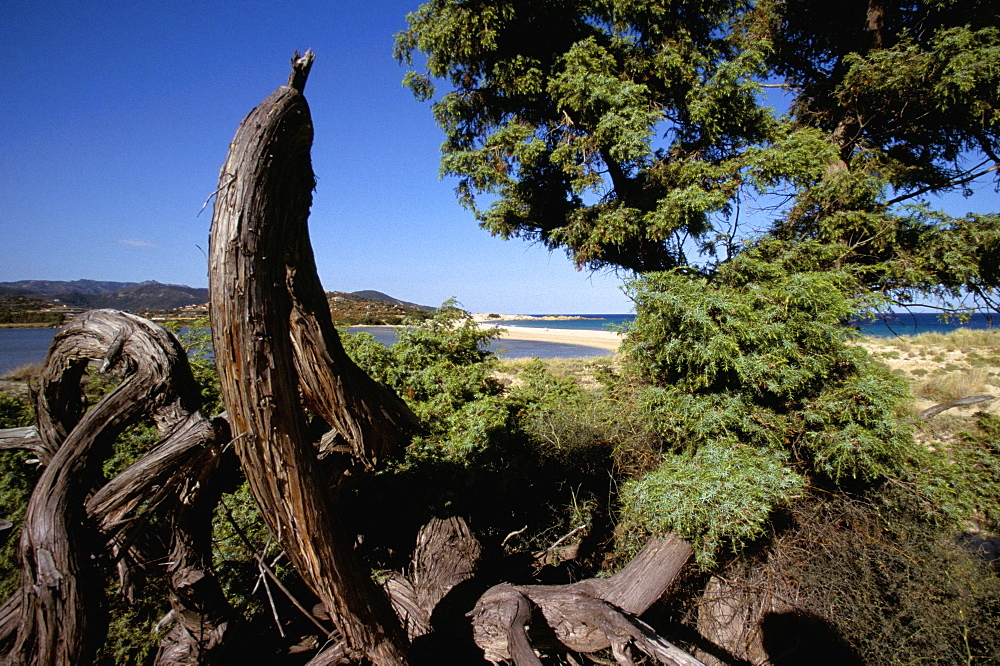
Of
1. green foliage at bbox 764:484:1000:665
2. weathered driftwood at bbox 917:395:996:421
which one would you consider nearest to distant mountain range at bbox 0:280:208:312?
green foliage at bbox 764:484:1000:665

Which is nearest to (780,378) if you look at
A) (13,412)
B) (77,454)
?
(77,454)

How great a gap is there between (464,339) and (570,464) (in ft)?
7.20

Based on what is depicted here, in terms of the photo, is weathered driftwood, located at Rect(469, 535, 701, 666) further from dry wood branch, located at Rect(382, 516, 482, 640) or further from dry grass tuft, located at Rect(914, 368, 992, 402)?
dry grass tuft, located at Rect(914, 368, 992, 402)

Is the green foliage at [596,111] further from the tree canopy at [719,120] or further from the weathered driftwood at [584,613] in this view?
the weathered driftwood at [584,613]

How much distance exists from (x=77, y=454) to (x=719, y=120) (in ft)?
22.3

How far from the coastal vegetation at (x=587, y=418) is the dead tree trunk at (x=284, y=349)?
1 cm

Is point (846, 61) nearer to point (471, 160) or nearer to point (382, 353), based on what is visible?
point (471, 160)

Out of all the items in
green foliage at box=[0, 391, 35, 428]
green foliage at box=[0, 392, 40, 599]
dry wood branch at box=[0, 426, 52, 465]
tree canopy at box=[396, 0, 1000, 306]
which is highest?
tree canopy at box=[396, 0, 1000, 306]

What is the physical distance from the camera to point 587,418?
5.15 metres

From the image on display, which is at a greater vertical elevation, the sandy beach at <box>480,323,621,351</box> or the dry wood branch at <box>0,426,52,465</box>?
the dry wood branch at <box>0,426,52,465</box>

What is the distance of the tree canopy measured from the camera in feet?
16.5

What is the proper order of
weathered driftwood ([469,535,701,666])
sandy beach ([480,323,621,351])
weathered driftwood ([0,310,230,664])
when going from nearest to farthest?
weathered driftwood ([0,310,230,664])
weathered driftwood ([469,535,701,666])
sandy beach ([480,323,621,351])

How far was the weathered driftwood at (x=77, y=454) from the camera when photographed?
1.84 meters

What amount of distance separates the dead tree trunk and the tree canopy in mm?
4309
